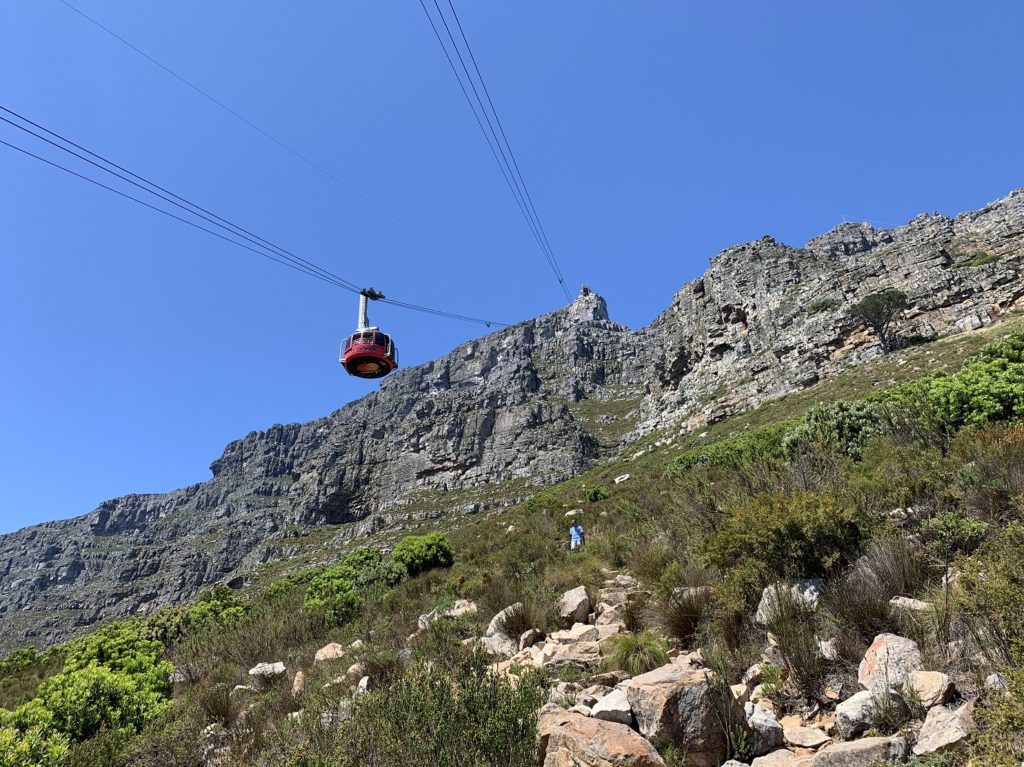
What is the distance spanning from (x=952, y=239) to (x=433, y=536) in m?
68.0

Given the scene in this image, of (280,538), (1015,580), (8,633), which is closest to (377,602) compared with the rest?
(1015,580)

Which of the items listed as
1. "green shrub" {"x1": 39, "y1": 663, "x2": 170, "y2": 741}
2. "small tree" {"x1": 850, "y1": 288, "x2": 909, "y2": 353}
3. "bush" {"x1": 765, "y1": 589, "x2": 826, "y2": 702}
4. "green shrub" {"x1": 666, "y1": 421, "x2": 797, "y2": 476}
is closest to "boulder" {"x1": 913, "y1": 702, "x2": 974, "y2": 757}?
"bush" {"x1": 765, "y1": 589, "x2": 826, "y2": 702}

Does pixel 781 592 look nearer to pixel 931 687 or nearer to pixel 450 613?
pixel 931 687

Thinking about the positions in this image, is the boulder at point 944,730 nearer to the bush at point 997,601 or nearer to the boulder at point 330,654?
the bush at point 997,601

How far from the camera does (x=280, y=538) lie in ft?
342

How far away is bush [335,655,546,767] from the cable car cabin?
8.90m

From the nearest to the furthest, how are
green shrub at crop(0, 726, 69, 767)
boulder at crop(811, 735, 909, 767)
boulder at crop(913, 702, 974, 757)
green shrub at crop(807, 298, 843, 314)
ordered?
boulder at crop(913, 702, 974, 757) → boulder at crop(811, 735, 909, 767) → green shrub at crop(0, 726, 69, 767) → green shrub at crop(807, 298, 843, 314)

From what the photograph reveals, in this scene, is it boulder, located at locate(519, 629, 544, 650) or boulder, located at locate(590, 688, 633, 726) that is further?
boulder, located at locate(519, 629, 544, 650)

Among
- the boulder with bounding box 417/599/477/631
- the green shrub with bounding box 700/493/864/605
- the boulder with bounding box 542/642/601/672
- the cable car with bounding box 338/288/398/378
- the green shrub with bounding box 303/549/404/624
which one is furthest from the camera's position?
the cable car with bounding box 338/288/398/378

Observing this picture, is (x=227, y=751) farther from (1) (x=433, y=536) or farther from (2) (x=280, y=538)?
(2) (x=280, y=538)

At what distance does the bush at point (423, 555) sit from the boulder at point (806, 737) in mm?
12468

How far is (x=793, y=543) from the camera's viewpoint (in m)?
5.07

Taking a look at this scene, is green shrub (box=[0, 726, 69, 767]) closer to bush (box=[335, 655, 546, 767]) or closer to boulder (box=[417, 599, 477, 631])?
bush (box=[335, 655, 546, 767])

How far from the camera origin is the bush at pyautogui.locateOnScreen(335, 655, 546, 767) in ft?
10.6
